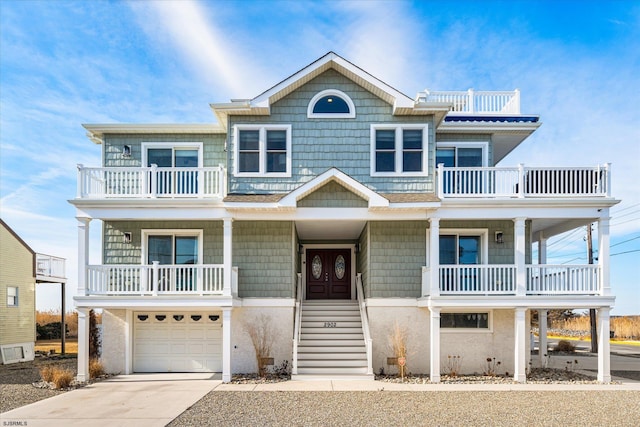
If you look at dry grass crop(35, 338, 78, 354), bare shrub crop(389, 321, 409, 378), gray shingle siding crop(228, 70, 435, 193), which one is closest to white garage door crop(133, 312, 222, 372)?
gray shingle siding crop(228, 70, 435, 193)

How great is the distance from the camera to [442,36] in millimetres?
17062

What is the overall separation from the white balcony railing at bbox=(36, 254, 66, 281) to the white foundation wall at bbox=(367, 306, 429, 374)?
16017mm

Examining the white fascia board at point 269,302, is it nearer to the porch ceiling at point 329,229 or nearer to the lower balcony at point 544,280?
the porch ceiling at point 329,229

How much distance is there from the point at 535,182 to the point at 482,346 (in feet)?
16.4

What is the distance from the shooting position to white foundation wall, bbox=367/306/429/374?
47.2ft

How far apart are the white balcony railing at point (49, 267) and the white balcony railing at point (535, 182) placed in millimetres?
18255

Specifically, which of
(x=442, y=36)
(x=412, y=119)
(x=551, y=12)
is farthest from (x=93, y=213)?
(x=551, y=12)

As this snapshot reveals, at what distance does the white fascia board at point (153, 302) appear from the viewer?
13.4m

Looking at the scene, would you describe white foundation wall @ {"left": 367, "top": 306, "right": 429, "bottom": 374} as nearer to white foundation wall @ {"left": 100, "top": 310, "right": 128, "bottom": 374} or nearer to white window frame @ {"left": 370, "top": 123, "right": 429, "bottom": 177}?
white window frame @ {"left": 370, "top": 123, "right": 429, "bottom": 177}

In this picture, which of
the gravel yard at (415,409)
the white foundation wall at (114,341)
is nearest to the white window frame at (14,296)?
the white foundation wall at (114,341)

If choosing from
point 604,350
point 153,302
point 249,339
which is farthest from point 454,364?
point 153,302

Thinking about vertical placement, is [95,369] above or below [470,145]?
below

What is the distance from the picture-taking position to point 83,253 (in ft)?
44.7

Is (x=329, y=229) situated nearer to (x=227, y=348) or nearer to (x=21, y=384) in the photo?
(x=227, y=348)
